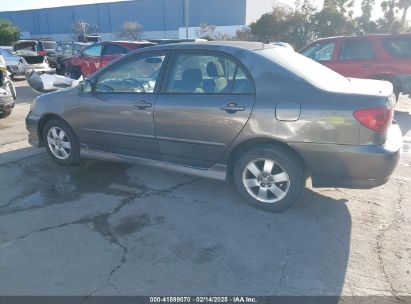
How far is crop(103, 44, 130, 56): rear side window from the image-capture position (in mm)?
11499

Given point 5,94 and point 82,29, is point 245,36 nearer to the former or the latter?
point 5,94

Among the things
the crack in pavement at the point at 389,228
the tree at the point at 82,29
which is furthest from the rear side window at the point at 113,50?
the tree at the point at 82,29

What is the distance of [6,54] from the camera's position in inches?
575

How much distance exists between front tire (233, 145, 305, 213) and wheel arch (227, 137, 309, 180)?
0.10 ft

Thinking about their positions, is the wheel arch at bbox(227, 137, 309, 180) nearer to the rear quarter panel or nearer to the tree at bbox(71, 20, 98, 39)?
the rear quarter panel

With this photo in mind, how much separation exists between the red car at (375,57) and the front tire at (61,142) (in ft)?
20.7

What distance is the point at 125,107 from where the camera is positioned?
13.1ft

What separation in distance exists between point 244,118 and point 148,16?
6538 centimetres

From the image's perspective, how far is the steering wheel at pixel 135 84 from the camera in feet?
13.1

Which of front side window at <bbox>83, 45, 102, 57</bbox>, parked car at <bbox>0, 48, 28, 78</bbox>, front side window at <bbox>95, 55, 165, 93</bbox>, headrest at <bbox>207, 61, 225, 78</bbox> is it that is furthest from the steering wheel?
parked car at <bbox>0, 48, 28, 78</bbox>

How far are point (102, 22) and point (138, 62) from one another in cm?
6941

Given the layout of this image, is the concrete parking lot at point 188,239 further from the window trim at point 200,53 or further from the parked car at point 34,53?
the parked car at point 34,53

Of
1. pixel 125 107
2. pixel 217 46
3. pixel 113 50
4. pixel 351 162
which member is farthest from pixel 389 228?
pixel 113 50

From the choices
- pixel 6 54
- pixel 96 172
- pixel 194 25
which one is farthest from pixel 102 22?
pixel 96 172
